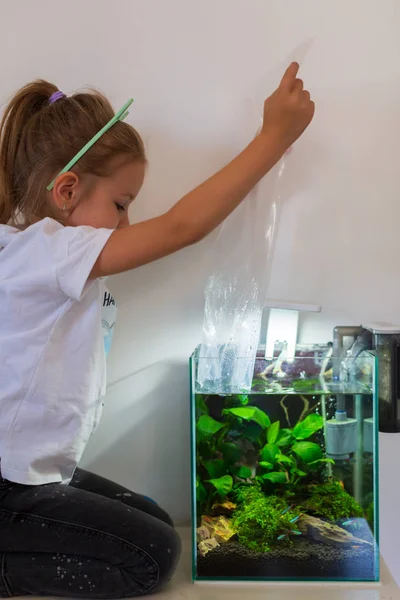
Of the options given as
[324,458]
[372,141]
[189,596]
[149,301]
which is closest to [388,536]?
[324,458]

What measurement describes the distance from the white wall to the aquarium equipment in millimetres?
270

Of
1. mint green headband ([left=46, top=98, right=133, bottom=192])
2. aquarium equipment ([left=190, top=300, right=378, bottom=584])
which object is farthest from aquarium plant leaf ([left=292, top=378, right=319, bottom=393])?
mint green headband ([left=46, top=98, right=133, bottom=192])

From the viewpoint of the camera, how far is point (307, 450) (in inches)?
40.4

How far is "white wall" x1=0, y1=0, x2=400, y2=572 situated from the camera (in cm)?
127

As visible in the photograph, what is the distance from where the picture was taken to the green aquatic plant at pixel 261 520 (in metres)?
1.02

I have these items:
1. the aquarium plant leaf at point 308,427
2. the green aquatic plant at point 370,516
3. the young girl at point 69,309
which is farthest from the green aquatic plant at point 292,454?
the young girl at point 69,309

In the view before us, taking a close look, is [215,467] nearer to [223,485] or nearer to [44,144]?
[223,485]

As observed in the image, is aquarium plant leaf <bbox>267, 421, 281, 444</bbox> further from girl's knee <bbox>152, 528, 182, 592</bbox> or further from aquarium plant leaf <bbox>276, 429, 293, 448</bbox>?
girl's knee <bbox>152, 528, 182, 592</bbox>

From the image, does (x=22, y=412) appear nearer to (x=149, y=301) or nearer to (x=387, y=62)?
(x=149, y=301)

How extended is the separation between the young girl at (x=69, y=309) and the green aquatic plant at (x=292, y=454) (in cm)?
21

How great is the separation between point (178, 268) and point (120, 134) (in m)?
0.33

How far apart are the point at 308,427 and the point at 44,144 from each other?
684mm

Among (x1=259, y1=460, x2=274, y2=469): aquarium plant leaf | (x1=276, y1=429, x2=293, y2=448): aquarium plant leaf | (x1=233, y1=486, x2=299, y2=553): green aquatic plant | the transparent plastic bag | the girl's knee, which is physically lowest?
the girl's knee

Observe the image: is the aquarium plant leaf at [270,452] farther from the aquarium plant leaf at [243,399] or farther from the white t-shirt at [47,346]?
the white t-shirt at [47,346]
